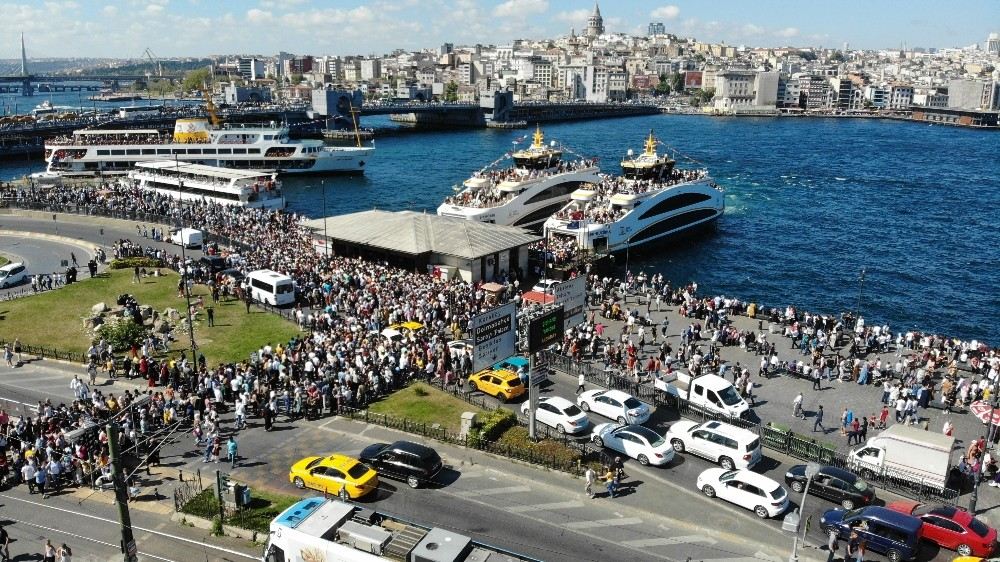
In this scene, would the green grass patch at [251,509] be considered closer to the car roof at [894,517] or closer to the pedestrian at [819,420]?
the car roof at [894,517]

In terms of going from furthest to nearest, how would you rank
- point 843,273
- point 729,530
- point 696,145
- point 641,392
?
point 696,145
point 843,273
point 641,392
point 729,530

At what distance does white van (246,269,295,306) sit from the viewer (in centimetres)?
3916

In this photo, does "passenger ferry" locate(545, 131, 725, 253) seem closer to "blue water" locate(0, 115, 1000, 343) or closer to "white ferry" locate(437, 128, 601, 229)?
"white ferry" locate(437, 128, 601, 229)

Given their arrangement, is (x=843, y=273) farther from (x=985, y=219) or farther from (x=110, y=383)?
(x=110, y=383)

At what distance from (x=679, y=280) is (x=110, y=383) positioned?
40608 mm

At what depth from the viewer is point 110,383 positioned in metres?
30.5

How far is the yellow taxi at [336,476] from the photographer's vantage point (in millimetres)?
21672

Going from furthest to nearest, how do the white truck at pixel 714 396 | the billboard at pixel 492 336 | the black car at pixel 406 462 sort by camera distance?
the white truck at pixel 714 396 → the billboard at pixel 492 336 → the black car at pixel 406 462

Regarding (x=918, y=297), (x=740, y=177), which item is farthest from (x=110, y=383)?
(x=740, y=177)

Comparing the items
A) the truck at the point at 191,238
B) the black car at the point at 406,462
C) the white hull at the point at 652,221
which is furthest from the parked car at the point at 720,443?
the truck at the point at 191,238

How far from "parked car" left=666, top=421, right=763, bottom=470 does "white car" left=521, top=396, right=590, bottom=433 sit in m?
2.96

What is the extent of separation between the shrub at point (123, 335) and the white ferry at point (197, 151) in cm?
6558

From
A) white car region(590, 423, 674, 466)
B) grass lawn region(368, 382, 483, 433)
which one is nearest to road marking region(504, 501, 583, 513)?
white car region(590, 423, 674, 466)

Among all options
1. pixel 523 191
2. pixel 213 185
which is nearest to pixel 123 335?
pixel 523 191
